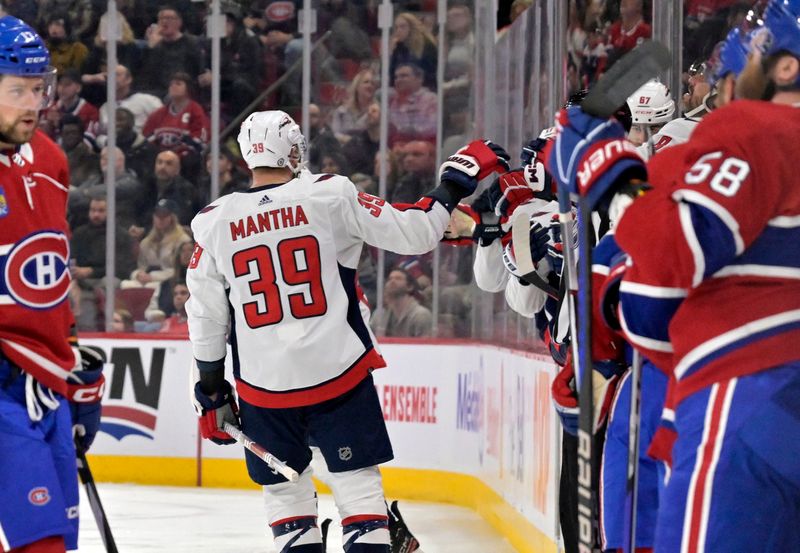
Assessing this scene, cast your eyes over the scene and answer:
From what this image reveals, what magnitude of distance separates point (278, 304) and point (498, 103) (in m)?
2.91

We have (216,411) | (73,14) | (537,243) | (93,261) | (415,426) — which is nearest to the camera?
(537,243)

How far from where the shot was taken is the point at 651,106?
3.21 metres

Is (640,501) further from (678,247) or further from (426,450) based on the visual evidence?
(426,450)

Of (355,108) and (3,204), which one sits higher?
(3,204)

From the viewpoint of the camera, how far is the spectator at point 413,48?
714 centimetres

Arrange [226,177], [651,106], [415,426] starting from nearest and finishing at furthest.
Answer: [651,106], [415,426], [226,177]

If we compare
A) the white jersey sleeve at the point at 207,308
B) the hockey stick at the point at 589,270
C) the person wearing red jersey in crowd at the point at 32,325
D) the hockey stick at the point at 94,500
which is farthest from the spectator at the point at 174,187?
the hockey stick at the point at 589,270

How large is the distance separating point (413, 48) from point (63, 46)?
2.32 meters

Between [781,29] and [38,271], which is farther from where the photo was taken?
[38,271]

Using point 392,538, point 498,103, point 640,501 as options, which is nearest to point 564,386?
point 640,501

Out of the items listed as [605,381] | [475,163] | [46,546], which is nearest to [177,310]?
[475,163]

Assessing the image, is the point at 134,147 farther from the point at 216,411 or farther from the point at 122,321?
the point at 216,411

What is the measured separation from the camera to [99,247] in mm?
7766

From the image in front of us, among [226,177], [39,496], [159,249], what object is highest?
[39,496]
